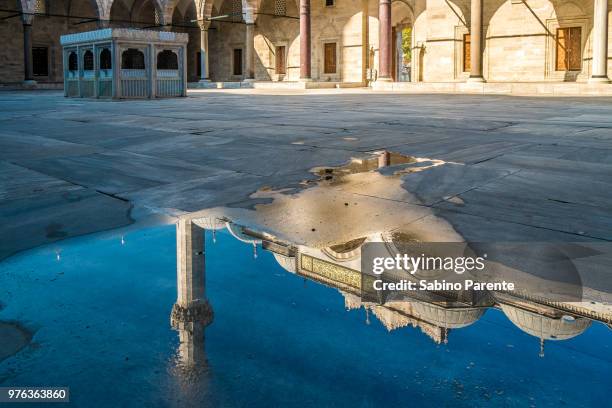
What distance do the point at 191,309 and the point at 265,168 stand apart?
7.75ft

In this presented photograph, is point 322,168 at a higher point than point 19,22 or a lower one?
lower

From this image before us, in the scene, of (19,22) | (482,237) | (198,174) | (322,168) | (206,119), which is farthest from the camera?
(19,22)

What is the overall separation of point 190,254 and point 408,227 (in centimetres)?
87

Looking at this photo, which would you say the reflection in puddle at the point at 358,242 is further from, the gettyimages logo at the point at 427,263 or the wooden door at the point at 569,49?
the wooden door at the point at 569,49

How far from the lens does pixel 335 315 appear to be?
1522 millimetres

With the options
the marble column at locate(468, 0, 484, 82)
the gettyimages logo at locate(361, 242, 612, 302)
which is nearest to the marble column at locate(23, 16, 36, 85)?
the marble column at locate(468, 0, 484, 82)

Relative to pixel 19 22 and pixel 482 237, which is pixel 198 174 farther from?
pixel 19 22

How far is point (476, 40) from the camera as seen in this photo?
18.9 meters

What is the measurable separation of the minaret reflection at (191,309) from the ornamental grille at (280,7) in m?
29.7

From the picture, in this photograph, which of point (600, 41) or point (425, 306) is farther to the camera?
point (600, 41)

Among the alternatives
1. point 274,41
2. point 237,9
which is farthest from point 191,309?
point 237,9

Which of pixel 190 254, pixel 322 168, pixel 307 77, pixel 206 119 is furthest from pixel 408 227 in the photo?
pixel 307 77

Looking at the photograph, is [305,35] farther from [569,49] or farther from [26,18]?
[26,18]

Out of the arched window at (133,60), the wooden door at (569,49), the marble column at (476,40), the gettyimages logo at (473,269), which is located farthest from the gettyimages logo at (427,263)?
the arched window at (133,60)
